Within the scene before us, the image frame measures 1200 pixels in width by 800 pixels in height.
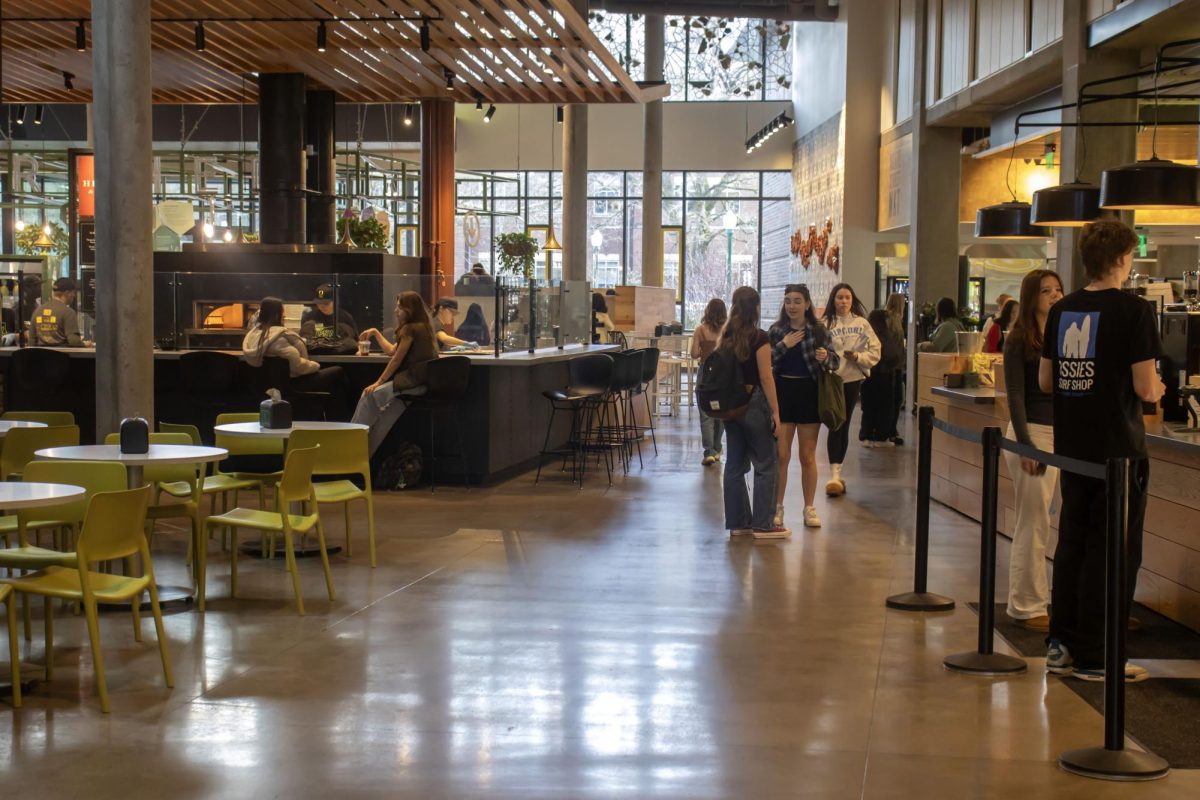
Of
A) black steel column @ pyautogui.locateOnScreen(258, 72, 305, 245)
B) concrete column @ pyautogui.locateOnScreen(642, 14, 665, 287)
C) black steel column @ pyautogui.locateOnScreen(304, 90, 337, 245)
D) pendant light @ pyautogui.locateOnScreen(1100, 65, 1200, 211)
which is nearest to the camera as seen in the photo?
pendant light @ pyautogui.locateOnScreen(1100, 65, 1200, 211)

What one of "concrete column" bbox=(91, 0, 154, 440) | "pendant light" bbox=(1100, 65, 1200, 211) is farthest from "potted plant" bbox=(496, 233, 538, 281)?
"pendant light" bbox=(1100, 65, 1200, 211)

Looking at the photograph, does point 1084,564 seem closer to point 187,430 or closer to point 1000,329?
point 187,430

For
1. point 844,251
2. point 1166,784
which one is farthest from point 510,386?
point 844,251

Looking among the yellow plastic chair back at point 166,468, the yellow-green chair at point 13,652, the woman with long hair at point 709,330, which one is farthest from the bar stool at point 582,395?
the yellow-green chair at point 13,652

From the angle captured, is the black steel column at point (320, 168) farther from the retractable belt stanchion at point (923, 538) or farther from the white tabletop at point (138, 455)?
the retractable belt stanchion at point (923, 538)

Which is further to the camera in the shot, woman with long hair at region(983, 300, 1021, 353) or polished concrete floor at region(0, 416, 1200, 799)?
woman with long hair at region(983, 300, 1021, 353)

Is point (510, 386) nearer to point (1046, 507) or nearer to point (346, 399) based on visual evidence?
point (346, 399)

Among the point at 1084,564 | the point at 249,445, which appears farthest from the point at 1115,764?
the point at 249,445

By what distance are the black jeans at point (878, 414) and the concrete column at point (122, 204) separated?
311 inches

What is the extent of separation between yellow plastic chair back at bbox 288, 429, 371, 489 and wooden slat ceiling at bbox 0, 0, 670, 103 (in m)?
4.01

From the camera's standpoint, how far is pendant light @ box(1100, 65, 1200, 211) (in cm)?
645

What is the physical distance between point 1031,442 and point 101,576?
3595mm

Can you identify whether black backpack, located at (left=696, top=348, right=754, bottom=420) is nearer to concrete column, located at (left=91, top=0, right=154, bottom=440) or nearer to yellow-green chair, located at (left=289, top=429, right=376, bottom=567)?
yellow-green chair, located at (left=289, top=429, right=376, bottom=567)

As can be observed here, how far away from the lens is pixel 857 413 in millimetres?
18359
